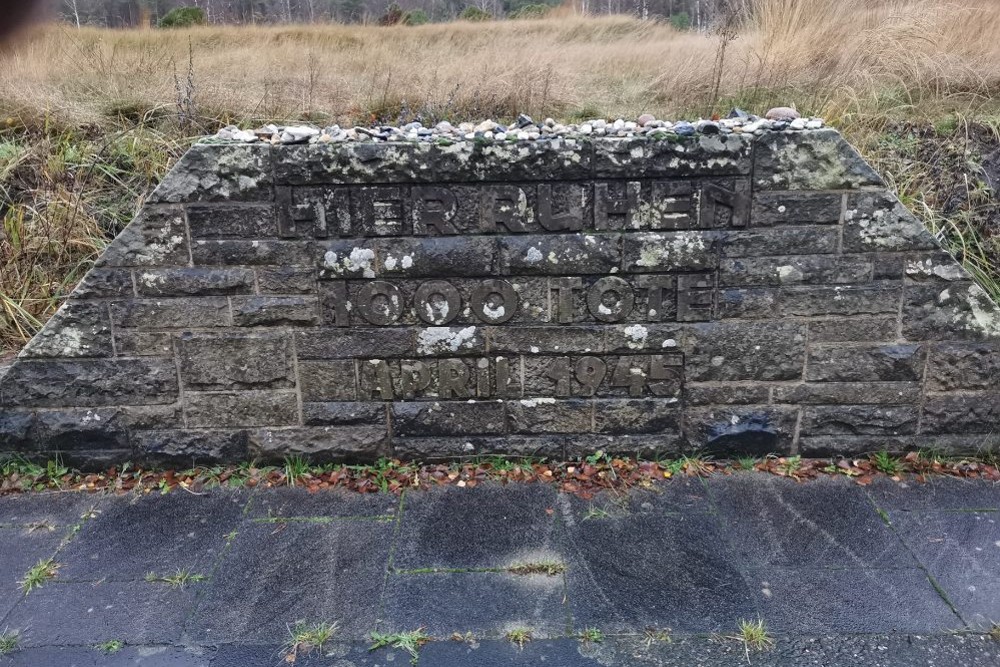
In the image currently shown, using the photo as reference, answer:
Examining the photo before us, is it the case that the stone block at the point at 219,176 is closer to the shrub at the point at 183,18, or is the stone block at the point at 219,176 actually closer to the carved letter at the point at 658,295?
the carved letter at the point at 658,295

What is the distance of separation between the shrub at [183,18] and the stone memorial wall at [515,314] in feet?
15.9

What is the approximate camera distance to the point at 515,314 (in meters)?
3.44

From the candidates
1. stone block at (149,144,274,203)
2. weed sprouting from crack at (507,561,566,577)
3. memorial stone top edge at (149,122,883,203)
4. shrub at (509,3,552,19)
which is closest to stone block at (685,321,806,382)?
memorial stone top edge at (149,122,883,203)

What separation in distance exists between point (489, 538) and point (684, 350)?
1247 millimetres

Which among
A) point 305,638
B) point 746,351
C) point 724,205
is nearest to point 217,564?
point 305,638

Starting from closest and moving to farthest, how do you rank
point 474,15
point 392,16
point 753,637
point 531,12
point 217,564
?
point 753,637, point 217,564, point 392,16, point 474,15, point 531,12

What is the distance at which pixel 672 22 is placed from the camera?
8.84 m

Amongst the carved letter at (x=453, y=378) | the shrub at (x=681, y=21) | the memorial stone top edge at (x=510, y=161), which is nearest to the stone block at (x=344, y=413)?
the carved letter at (x=453, y=378)

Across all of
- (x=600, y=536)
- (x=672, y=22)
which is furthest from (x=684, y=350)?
(x=672, y=22)

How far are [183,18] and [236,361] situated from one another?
558 centimetres

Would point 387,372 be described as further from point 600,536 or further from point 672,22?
point 672,22

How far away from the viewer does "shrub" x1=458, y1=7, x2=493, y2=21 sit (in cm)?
898

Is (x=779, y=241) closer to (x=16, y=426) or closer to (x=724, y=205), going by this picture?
(x=724, y=205)

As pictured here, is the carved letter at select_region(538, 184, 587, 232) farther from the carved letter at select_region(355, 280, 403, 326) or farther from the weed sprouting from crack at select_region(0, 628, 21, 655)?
the weed sprouting from crack at select_region(0, 628, 21, 655)
